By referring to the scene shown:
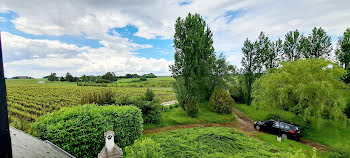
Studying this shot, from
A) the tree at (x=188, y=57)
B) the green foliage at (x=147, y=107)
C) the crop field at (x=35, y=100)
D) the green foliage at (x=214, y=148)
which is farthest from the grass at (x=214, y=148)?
Answer: the crop field at (x=35, y=100)

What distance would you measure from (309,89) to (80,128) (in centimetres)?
1788

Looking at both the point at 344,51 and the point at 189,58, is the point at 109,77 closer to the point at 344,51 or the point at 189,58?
the point at 189,58

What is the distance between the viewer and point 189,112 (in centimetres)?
1794

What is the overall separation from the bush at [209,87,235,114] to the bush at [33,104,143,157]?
45.9 ft

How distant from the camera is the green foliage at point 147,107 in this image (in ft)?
47.7

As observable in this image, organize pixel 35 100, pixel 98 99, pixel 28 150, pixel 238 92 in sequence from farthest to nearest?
pixel 238 92 < pixel 35 100 < pixel 98 99 < pixel 28 150

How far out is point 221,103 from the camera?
64.6ft

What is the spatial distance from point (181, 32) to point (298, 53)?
20511 millimetres

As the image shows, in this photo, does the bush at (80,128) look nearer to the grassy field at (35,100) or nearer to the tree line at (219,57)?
the grassy field at (35,100)

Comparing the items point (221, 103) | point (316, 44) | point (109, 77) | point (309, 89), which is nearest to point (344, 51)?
point (316, 44)

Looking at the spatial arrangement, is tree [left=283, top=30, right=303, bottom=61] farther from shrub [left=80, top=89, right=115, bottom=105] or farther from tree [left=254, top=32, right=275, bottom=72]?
shrub [left=80, top=89, right=115, bottom=105]

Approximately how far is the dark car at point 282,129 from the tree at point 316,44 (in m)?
17.3

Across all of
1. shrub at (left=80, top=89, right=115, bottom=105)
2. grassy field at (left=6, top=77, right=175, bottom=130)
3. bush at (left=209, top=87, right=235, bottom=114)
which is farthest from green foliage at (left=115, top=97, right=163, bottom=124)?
bush at (left=209, top=87, right=235, bottom=114)

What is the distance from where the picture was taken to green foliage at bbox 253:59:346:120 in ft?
40.3
